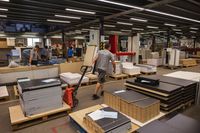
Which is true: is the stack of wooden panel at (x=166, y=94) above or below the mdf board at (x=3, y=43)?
below

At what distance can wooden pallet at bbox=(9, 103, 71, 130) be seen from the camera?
9.47ft

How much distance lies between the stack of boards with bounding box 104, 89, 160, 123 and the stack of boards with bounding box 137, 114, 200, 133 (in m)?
1.28

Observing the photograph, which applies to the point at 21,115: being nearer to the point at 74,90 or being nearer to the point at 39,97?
the point at 39,97

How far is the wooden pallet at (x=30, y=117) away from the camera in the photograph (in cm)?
289

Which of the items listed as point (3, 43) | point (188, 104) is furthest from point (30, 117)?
point (3, 43)

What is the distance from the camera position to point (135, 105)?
275 cm

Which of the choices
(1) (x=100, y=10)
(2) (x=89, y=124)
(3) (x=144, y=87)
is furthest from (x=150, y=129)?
(1) (x=100, y=10)

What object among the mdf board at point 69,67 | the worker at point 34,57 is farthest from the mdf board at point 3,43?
the mdf board at point 69,67

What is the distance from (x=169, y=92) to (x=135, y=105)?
0.81 m

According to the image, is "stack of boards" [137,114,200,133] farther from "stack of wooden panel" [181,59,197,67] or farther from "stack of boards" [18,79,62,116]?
"stack of wooden panel" [181,59,197,67]

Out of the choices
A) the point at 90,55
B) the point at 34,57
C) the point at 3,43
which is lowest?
the point at 34,57

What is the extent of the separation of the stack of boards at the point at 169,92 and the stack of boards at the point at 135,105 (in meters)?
0.25

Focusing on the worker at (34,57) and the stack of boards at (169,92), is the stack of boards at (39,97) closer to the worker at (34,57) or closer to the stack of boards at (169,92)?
the stack of boards at (169,92)

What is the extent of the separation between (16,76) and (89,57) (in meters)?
3.65
